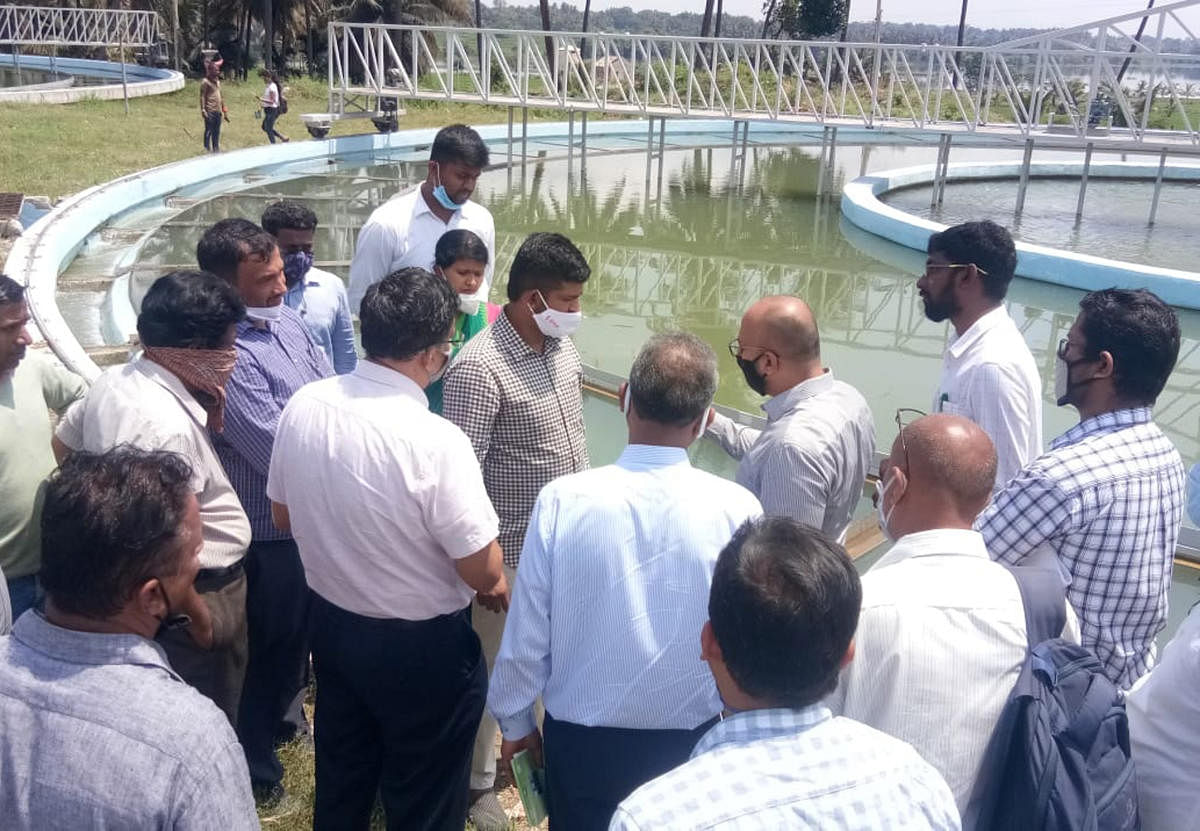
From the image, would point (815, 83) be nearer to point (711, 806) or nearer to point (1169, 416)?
point (1169, 416)

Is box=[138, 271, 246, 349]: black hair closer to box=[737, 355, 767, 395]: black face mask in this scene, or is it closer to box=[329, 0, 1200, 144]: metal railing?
box=[737, 355, 767, 395]: black face mask

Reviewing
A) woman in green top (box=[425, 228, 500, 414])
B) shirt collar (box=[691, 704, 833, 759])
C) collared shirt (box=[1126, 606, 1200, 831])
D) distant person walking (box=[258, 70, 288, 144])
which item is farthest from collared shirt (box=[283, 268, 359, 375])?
distant person walking (box=[258, 70, 288, 144])

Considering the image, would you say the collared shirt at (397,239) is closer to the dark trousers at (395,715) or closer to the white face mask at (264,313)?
the white face mask at (264,313)

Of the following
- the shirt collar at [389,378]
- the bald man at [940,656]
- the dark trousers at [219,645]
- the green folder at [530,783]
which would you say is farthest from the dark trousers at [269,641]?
the bald man at [940,656]

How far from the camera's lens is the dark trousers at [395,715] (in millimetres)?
2324

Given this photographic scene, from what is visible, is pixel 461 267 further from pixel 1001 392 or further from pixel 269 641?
pixel 1001 392

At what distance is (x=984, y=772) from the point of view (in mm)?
1718

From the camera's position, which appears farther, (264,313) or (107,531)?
(264,313)

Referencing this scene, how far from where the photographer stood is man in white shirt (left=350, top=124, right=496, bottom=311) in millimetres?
3932

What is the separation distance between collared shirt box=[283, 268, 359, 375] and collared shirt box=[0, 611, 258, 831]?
2268 millimetres

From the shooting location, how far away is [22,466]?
2.45m

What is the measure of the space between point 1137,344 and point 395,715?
1.98 m

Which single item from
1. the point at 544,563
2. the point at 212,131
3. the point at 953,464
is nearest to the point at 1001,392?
the point at 953,464

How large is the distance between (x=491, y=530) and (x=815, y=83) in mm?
28373
